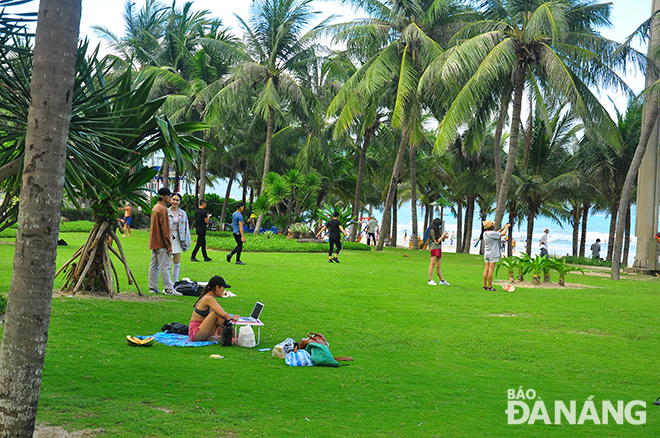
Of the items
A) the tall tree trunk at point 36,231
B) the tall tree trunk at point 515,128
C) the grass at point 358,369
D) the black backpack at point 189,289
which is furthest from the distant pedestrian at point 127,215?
the tall tree trunk at point 515,128

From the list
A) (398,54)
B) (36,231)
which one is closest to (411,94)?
(398,54)

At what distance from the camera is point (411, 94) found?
23.6m

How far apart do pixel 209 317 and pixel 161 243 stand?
11.6ft

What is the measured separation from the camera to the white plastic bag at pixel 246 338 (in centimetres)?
684

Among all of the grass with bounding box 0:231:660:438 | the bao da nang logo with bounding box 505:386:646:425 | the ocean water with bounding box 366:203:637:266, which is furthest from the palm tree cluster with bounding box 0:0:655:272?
the ocean water with bounding box 366:203:637:266

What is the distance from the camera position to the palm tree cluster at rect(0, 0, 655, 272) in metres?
18.9

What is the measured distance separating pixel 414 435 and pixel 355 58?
24.7m

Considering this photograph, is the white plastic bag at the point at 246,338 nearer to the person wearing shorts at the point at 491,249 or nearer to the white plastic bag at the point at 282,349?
the white plastic bag at the point at 282,349

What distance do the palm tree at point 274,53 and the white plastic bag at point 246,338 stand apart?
21.3 m

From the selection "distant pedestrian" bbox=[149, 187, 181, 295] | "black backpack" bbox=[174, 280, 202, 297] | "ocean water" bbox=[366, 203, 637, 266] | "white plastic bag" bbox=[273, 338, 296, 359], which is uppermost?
"ocean water" bbox=[366, 203, 637, 266]

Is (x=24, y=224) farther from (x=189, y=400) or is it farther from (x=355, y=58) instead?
(x=355, y=58)

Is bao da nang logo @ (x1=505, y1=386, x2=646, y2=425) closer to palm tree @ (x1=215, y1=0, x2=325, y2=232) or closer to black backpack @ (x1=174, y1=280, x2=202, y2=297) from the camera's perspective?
black backpack @ (x1=174, y1=280, x2=202, y2=297)

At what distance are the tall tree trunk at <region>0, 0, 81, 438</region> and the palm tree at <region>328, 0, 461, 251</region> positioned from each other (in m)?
18.6

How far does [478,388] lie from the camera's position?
18.4 ft
